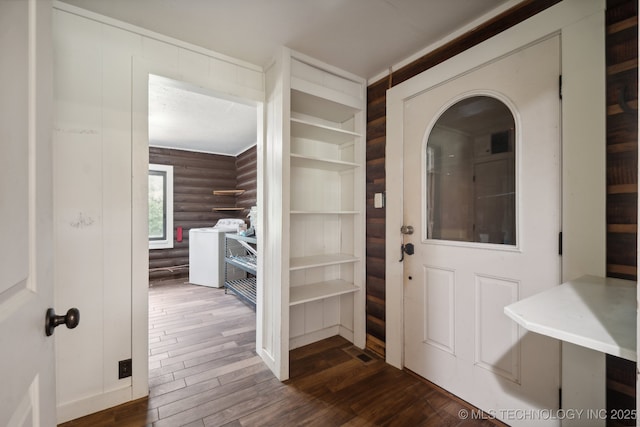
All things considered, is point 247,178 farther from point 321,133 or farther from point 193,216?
point 321,133

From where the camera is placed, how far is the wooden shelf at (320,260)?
2.14 metres

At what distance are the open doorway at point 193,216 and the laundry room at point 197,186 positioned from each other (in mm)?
17

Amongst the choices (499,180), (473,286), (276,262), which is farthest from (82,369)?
(499,180)

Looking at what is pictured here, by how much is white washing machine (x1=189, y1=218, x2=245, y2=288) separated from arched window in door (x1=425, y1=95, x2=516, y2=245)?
3.50m

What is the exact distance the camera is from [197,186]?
5328mm

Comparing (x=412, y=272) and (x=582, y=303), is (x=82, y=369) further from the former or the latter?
(x=582, y=303)

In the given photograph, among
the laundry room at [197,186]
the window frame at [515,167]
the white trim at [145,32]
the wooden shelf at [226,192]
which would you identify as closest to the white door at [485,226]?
the window frame at [515,167]

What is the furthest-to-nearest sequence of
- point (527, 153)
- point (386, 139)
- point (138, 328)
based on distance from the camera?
point (386, 139) → point (138, 328) → point (527, 153)

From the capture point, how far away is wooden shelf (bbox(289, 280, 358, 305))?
7.05 feet

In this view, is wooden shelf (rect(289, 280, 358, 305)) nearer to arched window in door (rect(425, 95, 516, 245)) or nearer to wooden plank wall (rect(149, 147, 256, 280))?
arched window in door (rect(425, 95, 516, 245))

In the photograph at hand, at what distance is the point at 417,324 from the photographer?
1.96 metres

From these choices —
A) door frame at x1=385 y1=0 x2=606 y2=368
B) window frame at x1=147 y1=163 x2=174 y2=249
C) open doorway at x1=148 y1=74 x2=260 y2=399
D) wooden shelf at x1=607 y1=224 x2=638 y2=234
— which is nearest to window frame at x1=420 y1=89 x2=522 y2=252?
door frame at x1=385 y1=0 x2=606 y2=368

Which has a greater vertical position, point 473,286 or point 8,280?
point 8,280

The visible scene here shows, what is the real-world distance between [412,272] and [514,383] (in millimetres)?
820
